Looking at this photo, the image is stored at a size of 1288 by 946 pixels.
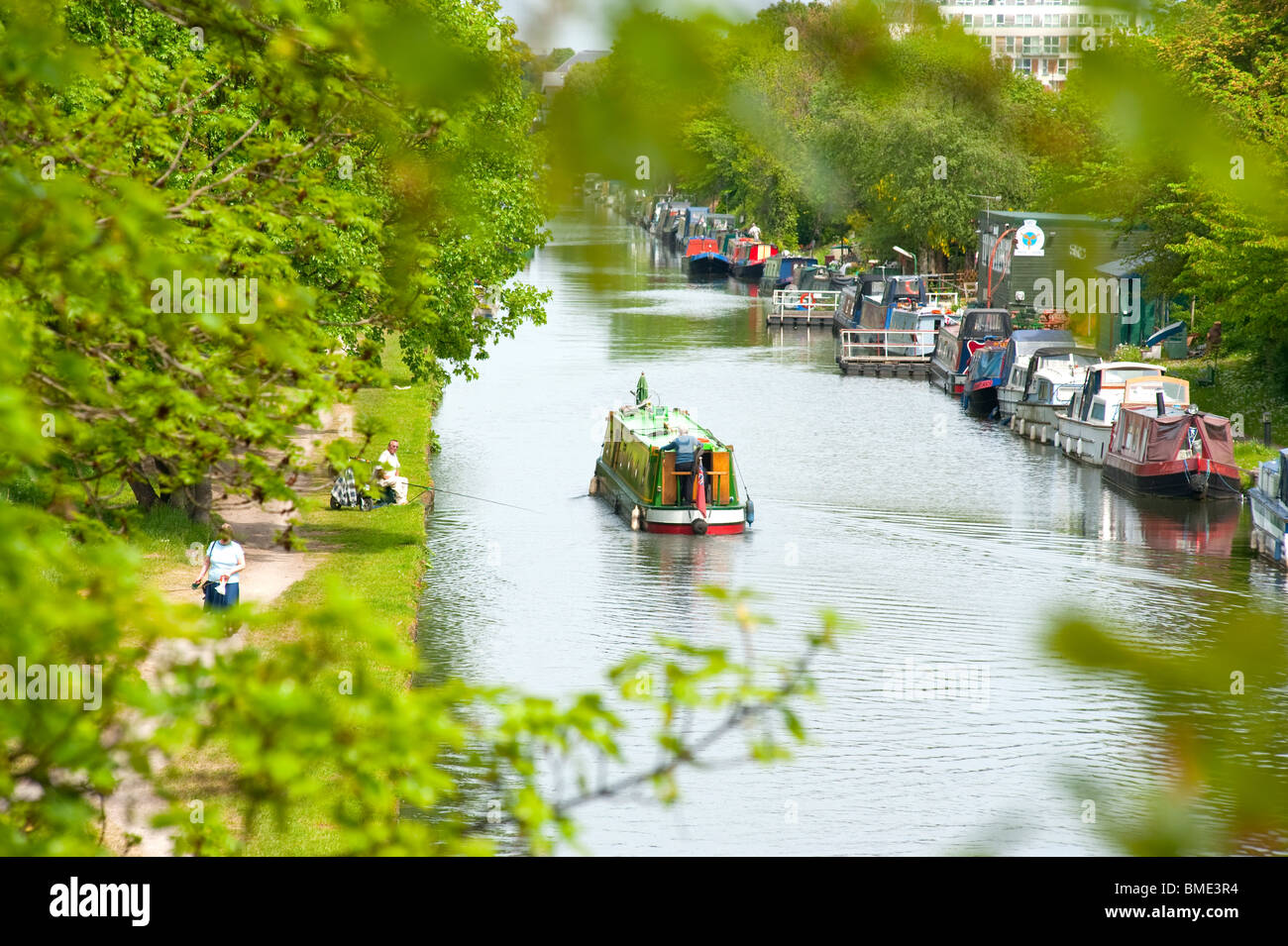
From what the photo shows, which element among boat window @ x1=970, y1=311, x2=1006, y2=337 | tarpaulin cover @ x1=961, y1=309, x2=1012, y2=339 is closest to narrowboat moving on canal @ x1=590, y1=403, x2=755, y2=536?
tarpaulin cover @ x1=961, y1=309, x2=1012, y2=339

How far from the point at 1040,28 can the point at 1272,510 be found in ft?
104

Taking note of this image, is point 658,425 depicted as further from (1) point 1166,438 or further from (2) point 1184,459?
(2) point 1184,459

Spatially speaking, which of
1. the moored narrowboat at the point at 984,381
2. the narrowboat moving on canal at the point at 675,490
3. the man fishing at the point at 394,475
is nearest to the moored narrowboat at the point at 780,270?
the moored narrowboat at the point at 984,381

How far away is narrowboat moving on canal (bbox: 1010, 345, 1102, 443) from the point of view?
47.9 meters

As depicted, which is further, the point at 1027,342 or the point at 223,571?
the point at 1027,342

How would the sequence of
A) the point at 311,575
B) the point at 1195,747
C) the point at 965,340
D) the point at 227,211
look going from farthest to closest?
the point at 965,340 → the point at 311,575 → the point at 227,211 → the point at 1195,747

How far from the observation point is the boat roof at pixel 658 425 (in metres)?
35.7

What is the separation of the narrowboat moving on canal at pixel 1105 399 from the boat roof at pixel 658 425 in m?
12.2

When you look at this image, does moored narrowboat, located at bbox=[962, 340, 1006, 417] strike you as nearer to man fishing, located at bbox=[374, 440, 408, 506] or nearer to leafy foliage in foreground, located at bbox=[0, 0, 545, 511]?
man fishing, located at bbox=[374, 440, 408, 506]

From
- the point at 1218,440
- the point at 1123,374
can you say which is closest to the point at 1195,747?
the point at 1218,440

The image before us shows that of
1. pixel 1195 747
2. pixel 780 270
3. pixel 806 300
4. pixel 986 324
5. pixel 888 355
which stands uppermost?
pixel 780 270

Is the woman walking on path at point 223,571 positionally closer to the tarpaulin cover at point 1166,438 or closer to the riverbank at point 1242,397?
the tarpaulin cover at point 1166,438

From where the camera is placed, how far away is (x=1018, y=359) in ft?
172
